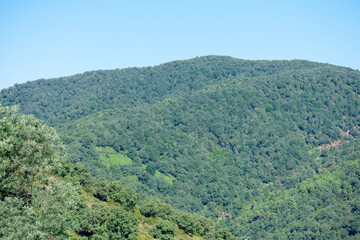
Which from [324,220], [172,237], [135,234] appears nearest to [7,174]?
[135,234]

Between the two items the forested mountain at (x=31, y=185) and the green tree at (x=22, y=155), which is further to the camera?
the green tree at (x=22, y=155)

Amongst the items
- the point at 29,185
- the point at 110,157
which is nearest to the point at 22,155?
the point at 29,185

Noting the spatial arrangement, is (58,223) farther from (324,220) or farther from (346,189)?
(346,189)

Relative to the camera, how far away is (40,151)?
99.9 feet

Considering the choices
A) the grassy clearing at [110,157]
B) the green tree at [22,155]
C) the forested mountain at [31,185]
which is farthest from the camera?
the grassy clearing at [110,157]

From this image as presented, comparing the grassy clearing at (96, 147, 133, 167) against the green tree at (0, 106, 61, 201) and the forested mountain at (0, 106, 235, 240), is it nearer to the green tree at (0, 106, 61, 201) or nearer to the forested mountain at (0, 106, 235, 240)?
the forested mountain at (0, 106, 235, 240)

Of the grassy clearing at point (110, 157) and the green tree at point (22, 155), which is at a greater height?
the green tree at point (22, 155)

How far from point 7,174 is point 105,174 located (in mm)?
141513

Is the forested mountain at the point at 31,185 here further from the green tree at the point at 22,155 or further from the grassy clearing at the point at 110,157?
the grassy clearing at the point at 110,157

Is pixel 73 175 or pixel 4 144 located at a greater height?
pixel 4 144

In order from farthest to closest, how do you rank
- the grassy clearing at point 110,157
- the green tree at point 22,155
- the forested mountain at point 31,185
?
1. the grassy clearing at point 110,157
2. the green tree at point 22,155
3. the forested mountain at point 31,185

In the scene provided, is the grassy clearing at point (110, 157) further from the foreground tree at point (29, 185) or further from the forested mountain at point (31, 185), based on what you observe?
the foreground tree at point (29, 185)

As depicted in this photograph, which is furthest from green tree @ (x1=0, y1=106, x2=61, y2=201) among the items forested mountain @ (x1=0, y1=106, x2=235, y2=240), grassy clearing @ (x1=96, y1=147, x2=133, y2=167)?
grassy clearing @ (x1=96, y1=147, x2=133, y2=167)

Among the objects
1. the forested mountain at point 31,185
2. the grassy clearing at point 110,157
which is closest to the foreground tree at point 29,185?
the forested mountain at point 31,185
